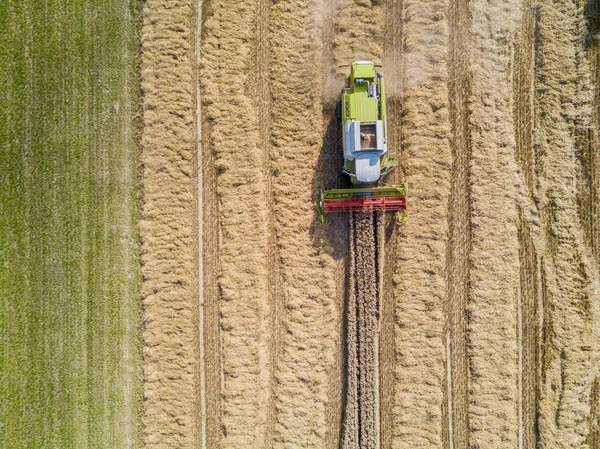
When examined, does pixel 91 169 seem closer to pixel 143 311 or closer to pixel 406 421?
pixel 143 311

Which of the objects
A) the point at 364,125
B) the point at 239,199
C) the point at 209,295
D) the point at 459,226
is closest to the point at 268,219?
the point at 239,199

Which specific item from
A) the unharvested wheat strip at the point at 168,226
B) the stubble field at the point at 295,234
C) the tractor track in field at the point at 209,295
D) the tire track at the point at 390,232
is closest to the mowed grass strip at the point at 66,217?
the stubble field at the point at 295,234

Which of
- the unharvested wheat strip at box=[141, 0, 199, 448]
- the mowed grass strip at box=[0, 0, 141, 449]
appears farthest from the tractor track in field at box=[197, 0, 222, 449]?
the mowed grass strip at box=[0, 0, 141, 449]

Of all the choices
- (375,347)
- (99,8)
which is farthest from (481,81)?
(99,8)

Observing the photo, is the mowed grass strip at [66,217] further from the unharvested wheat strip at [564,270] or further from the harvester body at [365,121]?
the unharvested wheat strip at [564,270]

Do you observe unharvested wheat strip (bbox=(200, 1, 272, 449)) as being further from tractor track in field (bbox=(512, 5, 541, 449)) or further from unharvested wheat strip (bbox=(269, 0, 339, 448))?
tractor track in field (bbox=(512, 5, 541, 449))

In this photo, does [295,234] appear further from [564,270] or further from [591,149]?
[591,149]

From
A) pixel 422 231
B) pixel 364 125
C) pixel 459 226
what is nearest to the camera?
pixel 364 125
